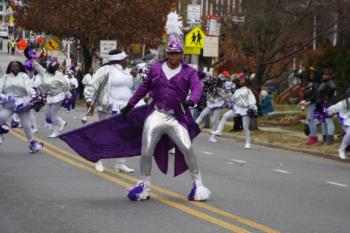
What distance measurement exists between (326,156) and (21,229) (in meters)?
12.8

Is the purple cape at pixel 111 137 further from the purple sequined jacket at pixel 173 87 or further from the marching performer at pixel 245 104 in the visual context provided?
the marching performer at pixel 245 104

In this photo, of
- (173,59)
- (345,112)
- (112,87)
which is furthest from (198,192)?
(345,112)

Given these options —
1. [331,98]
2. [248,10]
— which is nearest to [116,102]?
[331,98]

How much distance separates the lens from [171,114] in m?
11.5

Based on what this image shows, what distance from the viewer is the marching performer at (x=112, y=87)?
15.1 meters

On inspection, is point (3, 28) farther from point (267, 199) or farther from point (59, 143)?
point (267, 199)

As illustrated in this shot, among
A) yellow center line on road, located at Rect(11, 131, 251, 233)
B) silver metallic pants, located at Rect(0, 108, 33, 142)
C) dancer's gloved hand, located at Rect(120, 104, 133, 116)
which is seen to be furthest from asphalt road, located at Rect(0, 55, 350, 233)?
dancer's gloved hand, located at Rect(120, 104, 133, 116)

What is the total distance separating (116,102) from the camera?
1522cm

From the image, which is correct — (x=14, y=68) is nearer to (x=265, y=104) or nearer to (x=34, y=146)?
(x=34, y=146)

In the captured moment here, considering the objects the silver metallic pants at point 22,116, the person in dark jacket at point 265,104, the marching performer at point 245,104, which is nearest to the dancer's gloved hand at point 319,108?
the marching performer at point 245,104

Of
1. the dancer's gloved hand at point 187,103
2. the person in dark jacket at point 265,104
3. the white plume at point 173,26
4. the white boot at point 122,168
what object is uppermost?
the white plume at point 173,26

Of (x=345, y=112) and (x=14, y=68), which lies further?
(x=345, y=112)

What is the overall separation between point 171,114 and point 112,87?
13.0 feet

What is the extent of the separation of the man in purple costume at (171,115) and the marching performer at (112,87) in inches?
140
